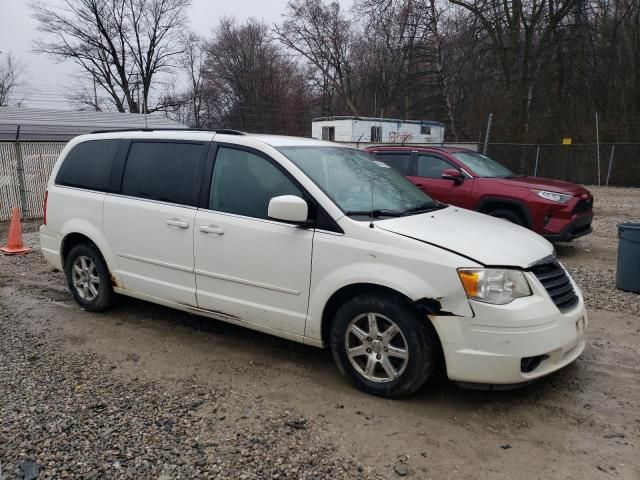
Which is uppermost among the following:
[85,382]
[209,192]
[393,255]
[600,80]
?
[600,80]

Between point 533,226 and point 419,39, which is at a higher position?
point 419,39

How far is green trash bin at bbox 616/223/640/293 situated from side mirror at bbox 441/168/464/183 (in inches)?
109

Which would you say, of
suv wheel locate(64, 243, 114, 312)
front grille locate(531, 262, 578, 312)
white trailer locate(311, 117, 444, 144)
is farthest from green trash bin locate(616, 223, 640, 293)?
white trailer locate(311, 117, 444, 144)

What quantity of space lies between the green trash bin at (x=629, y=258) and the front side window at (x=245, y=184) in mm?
4085

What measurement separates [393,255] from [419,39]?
1147 inches

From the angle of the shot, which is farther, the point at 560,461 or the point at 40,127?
the point at 40,127

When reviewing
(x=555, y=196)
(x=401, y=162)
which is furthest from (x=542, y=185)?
(x=401, y=162)

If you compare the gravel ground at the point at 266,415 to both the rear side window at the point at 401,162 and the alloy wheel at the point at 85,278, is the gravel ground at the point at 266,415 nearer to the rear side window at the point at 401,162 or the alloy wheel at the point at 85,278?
the alloy wheel at the point at 85,278

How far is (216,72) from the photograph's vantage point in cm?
4647

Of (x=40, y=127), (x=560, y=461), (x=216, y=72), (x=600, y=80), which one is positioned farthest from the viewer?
(x=216, y=72)

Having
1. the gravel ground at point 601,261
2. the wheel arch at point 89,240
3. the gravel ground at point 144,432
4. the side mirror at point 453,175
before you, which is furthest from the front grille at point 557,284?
the side mirror at point 453,175

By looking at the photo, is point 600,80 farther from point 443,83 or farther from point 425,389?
point 425,389

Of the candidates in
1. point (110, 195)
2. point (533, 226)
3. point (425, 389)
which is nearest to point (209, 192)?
point (110, 195)

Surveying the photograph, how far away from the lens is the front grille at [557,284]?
3.43m
